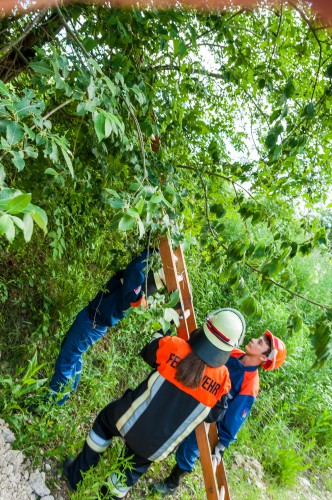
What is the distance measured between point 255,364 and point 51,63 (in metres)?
2.57

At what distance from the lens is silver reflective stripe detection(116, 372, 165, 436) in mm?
2551

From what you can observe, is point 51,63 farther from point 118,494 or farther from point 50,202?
point 118,494

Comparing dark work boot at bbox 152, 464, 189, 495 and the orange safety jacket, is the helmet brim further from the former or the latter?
dark work boot at bbox 152, 464, 189, 495

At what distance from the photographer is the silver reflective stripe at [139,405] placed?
100 inches

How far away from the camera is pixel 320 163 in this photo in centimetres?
309

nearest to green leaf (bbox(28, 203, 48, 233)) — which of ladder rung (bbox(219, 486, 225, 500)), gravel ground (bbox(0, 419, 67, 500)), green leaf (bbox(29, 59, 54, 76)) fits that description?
green leaf (bbox(29, 59, 54, 76))

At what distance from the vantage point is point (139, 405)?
2.59 meters

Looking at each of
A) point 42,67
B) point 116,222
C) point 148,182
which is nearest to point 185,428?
point 148,182

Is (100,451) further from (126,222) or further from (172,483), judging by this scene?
(126,222)

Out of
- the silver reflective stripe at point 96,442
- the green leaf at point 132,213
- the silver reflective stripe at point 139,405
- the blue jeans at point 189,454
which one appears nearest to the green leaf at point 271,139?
the green leaf at point 132,213

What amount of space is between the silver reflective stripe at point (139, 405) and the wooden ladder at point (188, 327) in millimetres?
419

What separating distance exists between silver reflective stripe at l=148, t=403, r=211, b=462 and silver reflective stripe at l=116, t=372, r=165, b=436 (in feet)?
0.80

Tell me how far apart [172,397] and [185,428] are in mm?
225

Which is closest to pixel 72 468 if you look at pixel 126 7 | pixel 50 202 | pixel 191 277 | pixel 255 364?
pixel 255 364
